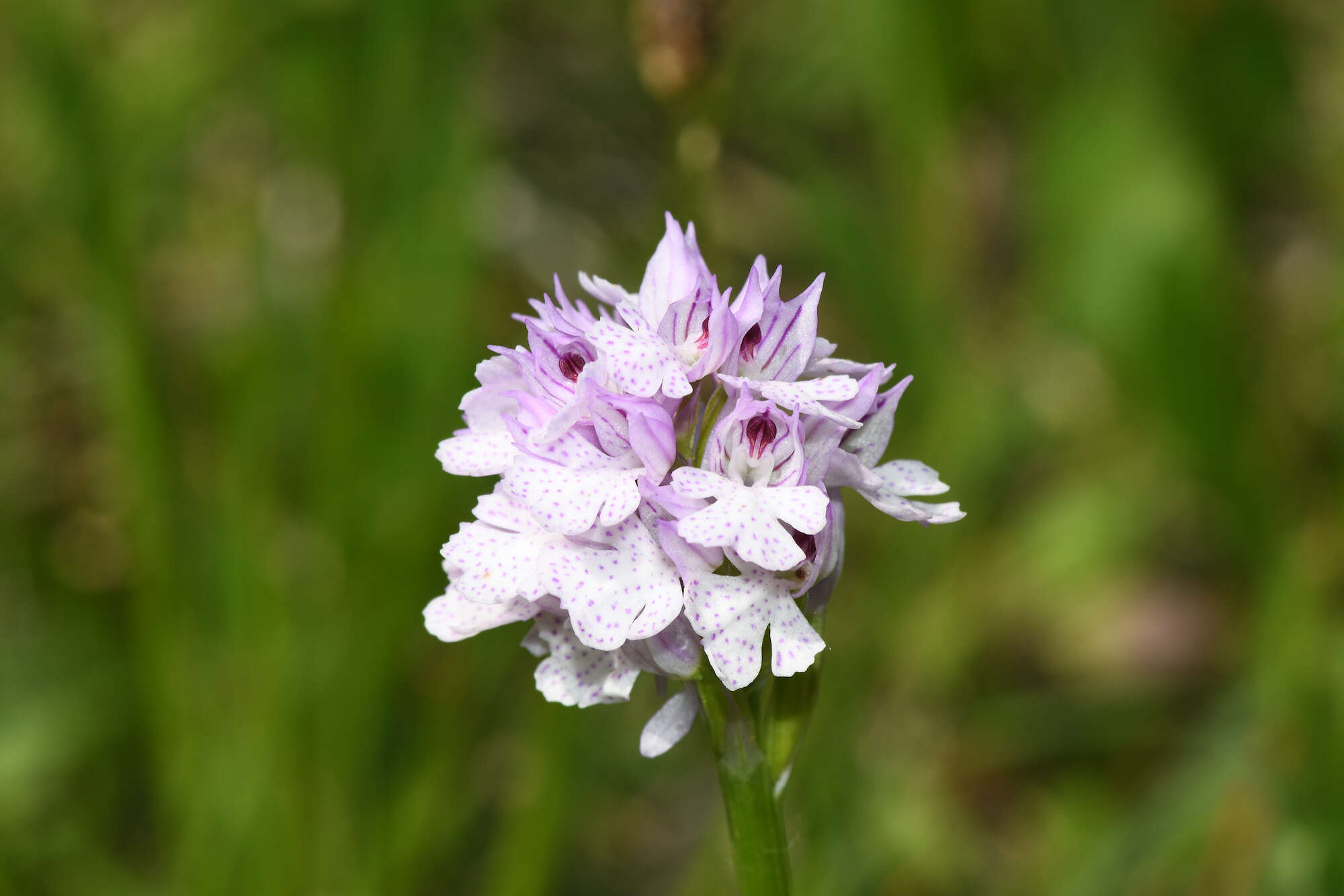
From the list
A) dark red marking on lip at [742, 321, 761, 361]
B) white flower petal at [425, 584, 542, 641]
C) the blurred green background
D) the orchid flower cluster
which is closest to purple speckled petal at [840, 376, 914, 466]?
the orchid flower cluster

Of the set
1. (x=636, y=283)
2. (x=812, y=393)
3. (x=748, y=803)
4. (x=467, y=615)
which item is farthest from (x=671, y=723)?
(x=636, y=283)

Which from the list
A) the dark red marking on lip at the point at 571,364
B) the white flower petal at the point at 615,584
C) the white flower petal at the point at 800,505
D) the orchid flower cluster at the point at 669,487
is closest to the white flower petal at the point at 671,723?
the orchid flower cluster at the point at 669,487

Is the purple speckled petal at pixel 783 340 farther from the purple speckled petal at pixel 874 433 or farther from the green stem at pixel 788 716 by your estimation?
the green stem at pixel 788 716

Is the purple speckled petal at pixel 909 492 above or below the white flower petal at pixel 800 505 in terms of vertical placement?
below

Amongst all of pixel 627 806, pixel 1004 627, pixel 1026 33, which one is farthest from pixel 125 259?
pixel 1026 33

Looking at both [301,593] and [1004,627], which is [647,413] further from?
[1004,627]

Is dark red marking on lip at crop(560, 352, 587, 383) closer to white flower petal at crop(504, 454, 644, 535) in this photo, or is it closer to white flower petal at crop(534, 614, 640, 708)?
white flower petal at crop(504, 454, 644, 535)
